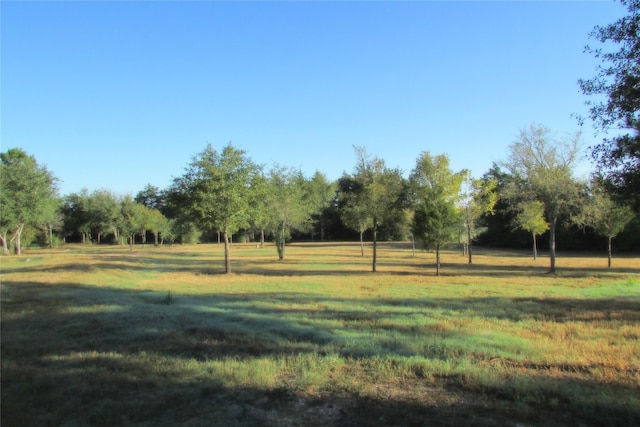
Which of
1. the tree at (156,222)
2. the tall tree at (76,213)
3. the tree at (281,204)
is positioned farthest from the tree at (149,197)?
the tree at (281,204)

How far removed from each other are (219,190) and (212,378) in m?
19.0

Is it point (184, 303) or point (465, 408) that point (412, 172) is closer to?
point (184, 303)

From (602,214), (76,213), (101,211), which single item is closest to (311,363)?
(602,214)

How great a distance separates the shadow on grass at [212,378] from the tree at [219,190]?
1241 centimetres

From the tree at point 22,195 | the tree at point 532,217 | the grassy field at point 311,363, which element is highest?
the tree at point 22,195

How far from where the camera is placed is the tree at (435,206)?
82.6 feet

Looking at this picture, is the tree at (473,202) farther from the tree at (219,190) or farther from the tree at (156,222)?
the tree at (156,222)

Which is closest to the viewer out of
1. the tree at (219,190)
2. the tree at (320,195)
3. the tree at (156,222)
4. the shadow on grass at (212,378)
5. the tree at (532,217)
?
the shadow on grass at (212,378)

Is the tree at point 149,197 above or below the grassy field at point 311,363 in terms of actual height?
above

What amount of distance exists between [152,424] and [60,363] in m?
2.87

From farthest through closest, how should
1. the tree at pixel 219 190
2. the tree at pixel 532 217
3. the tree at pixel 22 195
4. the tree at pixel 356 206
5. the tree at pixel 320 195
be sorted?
the tree at pixel 320 195
the tree at pixel 22 195
the tree at pixel 532 217
the tree at pixel 356 206
the tree at pixel 219 190

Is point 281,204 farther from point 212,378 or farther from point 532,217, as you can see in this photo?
point 212,378

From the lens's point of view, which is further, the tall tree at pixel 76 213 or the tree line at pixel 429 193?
the tall tree at pixel 76 213

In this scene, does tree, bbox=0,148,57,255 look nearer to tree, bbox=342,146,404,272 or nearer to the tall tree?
the tall tree
